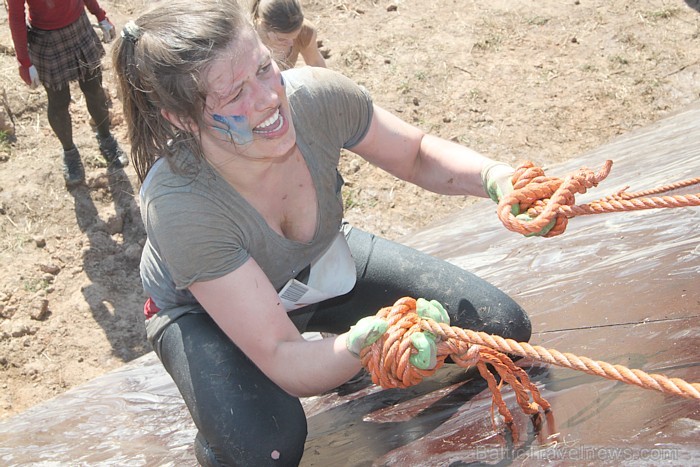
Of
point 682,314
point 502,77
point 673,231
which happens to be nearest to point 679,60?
point 502,77

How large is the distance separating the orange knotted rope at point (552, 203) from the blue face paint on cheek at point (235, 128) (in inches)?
21.7

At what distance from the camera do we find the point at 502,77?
14.8 feet

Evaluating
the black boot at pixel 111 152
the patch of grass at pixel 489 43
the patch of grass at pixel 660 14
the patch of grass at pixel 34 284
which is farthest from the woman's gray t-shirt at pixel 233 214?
the patch of grass at pixel 660 14

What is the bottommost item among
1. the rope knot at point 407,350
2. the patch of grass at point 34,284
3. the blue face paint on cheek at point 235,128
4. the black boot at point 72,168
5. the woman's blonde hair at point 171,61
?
the patch of grass at point 34,284

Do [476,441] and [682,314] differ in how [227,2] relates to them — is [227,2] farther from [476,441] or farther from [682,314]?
[682,314]

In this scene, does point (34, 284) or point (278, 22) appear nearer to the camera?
point (278, 22)

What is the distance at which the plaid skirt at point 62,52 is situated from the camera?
3641 millimetres

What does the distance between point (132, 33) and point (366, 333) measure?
2.65 ft

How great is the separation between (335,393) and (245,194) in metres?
0.66

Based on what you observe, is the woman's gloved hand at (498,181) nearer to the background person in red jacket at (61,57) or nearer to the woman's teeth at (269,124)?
the woman's teeth at (269,124)

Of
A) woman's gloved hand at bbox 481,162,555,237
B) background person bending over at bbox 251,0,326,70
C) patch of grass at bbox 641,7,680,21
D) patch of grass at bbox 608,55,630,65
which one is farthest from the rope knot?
patch of grass at bbox 641,7,680,21

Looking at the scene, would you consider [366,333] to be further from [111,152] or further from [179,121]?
[111,152]

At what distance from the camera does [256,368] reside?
Answer: 6.19 feet

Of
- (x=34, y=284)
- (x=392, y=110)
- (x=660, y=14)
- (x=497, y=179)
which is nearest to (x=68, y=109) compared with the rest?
(x=34, y=284)
